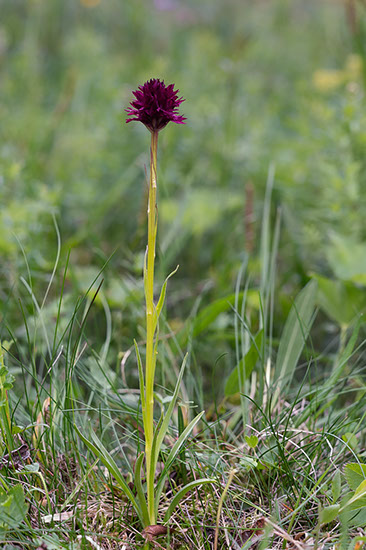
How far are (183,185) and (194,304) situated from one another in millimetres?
1153

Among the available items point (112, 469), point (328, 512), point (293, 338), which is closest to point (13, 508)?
point (112, 469)

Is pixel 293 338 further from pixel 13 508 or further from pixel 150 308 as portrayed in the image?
pixel 13 508

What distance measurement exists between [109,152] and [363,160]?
59.4 inches

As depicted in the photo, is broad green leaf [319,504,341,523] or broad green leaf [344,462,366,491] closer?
broad green leaf [319,504,341,523]

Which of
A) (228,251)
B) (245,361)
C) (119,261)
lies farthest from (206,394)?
(228,251)

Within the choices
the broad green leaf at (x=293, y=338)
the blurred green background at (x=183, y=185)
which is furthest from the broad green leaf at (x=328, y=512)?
the blurred green background at (x=183, y=185)

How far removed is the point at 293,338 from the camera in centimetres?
148

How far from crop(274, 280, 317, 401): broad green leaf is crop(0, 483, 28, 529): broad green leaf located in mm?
688

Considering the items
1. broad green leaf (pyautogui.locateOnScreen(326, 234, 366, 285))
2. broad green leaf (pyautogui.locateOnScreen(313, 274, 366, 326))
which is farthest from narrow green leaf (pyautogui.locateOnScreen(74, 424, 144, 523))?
broad green leaf (pyautogui.locateOnScreen(326, 234, 366, 285))

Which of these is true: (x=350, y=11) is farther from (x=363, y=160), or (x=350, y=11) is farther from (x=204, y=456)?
(x=204, y=456)

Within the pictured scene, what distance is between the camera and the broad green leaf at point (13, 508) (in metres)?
0.93

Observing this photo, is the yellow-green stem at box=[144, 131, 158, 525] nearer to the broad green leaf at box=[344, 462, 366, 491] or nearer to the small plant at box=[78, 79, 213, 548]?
the small plant at box=[78, 79, 213, 548]

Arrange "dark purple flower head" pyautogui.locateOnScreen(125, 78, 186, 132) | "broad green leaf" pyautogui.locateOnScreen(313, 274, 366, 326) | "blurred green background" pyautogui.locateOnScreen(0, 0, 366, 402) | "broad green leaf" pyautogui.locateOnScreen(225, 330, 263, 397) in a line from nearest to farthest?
"dark purple flower head" pyautogui.locateOnScreen(125, 78, 186, 132)
"broad green leaf" pyautogui.locateOnScreen(225, 330, 263, 397)
"broad green leaf" pyautogui.locateOnScreen(313, 274, 366, 326)
"blurred green background" pyautogui.locateOnScreen(0, 0, 366, 402)

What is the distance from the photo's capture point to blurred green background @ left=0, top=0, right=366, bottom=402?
1919mm
